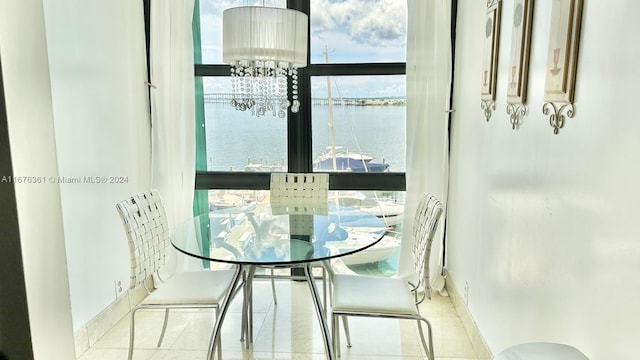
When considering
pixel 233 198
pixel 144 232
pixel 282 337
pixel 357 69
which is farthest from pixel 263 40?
pixel 282 337

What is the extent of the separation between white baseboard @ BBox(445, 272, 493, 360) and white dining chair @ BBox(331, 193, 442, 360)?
39 cm

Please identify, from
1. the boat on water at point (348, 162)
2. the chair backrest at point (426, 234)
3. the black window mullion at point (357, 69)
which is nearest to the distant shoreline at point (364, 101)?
the black window mullion at point (357, 69)

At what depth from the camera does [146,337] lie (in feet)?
9.05

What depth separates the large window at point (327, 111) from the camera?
10.8 feet

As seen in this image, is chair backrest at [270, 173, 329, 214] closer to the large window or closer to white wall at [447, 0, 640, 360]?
the large window

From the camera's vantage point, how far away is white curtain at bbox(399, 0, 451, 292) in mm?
3045

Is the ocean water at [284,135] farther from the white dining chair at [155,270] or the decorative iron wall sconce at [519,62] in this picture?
the decorative iron wall sconce at [519,62]

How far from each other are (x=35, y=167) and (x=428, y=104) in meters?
2.39

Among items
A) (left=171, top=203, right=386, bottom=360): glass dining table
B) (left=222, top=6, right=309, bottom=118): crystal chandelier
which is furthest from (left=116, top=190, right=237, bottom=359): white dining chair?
(left=222, top=6, right=309, bottom=118): crystal chandelier

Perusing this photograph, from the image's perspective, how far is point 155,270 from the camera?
7.97 ft

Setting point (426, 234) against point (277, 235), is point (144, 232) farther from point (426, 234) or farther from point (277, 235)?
point (426, 234)

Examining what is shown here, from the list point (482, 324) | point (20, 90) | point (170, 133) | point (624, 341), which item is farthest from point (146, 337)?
point (624, 341)

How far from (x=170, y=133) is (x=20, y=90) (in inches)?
70.4

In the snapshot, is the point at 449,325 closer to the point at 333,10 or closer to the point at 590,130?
the point at 590,130
